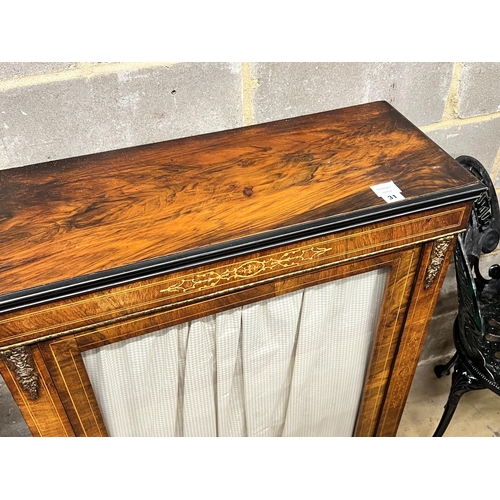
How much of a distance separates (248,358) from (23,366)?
0.37 m

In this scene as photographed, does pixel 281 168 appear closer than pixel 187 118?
Yes

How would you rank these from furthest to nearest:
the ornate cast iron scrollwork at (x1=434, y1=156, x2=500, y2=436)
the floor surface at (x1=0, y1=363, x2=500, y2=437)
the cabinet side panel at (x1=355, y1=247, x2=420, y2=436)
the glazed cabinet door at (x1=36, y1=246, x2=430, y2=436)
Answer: the floor surface at (x1=0, y1=363, x2=500, y2=437) < the ornate cast iron scrollwork at (x1=434, y1=156, x2=500, y2=436) < the cabinet side panel at (x1=355, y1=247, x2=420, y2=436) < the glazed cabinet door at (x1=36, y1=246, x2=430, y2=436)

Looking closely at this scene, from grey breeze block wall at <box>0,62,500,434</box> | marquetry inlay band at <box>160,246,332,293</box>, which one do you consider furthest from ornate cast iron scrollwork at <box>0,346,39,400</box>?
grey breeze block wall at <box>0,62,500,434</box>

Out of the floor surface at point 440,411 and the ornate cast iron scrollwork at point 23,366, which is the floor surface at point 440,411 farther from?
the ornate cast iron scrollwork at point 23,366

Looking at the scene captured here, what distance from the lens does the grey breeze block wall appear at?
100 cm

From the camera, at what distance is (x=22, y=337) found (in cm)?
75

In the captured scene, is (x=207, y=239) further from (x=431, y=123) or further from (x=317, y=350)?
(x=431, y=123)

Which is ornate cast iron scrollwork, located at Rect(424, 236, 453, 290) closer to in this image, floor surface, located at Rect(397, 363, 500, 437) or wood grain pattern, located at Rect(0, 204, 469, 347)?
wood grain pattern, located at Rect(0, 204, 469, 347)

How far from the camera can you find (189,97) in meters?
1.09

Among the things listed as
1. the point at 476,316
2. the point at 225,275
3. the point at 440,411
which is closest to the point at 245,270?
the point at 225,275

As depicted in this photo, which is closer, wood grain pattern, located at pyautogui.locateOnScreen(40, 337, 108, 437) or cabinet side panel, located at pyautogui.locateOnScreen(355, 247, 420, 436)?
wood grain pattern, located at pyautogui.locateOnScreen(40, 337, 108, 437)

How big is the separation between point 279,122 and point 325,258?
0.32 metres

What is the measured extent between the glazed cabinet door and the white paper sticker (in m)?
0.11
